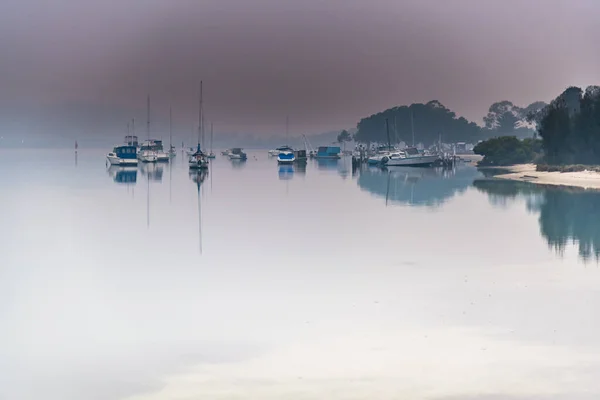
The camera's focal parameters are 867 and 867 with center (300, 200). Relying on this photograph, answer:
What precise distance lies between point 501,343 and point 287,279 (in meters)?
7.08

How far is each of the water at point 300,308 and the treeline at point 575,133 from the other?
35797 mm

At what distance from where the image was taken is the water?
37.7ft

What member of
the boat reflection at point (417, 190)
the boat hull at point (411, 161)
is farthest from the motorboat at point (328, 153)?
the boat reflection at point (417, 190)

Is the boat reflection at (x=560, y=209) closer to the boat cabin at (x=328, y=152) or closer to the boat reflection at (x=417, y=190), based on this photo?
the boat reflection at (x=417, y=190)

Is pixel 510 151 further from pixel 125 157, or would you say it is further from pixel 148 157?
pixel 148 157

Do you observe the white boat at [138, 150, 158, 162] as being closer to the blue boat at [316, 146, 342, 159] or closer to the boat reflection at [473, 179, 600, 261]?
the blue boat at [316, 146, 342, 159]

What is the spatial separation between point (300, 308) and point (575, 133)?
190 feet

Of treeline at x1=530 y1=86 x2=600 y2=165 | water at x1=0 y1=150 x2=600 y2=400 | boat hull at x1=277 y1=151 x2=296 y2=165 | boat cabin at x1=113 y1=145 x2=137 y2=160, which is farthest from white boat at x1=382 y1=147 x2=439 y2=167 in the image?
water at x1=0 y1=150 x2=600 y2=400

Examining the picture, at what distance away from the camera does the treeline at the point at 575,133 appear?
6725 cm

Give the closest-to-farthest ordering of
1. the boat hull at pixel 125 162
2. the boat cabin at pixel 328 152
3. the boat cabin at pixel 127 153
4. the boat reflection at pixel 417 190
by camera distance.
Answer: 1. the boat reflection at pixel 417 190
2. the boat hull at pixel 125 162
3. the boat cabin at pixel 127 153
4. the boat cabin at pixel 328 152

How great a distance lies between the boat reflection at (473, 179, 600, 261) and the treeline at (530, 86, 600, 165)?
995 cm

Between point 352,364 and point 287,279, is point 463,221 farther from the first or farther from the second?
point 352,364

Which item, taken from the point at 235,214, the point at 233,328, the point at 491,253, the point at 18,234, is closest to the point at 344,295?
the point at 233,328

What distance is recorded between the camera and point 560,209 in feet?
123
